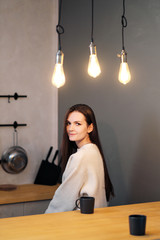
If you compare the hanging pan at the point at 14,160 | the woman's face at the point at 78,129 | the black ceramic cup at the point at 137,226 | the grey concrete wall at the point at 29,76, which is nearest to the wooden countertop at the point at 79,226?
the black ceramic cup at the point at 137,226

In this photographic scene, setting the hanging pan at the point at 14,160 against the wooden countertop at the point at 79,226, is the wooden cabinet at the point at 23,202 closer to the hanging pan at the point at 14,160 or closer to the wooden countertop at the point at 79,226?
the hanging pan at the point at 14,160

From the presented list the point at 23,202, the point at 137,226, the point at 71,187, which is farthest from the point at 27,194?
the point at 137,226

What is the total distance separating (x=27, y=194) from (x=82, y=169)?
1047mm

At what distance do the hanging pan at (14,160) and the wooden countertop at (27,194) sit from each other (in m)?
0.19

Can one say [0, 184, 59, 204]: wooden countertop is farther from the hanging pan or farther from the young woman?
the young woman

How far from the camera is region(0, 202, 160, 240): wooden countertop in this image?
171 centimetres

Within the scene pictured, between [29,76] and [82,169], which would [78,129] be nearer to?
[82,169]

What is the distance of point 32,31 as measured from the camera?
3945 mm

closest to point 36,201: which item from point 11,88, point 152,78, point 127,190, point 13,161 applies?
point 13,161

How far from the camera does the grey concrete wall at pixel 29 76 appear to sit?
381 cm

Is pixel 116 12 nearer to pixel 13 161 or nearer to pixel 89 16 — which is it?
pixel 89 16

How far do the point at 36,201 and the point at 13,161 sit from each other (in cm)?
56

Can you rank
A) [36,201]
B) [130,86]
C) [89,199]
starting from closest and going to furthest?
[89,199] → [130,86] → [36,201]

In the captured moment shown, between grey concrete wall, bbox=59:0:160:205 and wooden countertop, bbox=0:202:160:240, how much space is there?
27.9 inches
